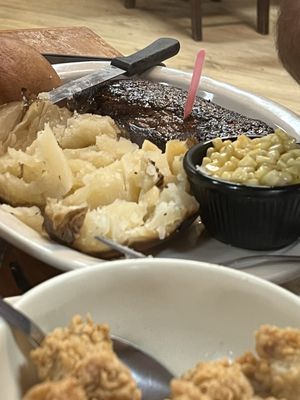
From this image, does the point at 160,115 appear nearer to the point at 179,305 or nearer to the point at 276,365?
the point at 179,305

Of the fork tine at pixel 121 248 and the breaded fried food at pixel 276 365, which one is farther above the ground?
the breaded fried food at pixel 276 365

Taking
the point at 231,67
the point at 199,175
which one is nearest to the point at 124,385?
the point at 199,175

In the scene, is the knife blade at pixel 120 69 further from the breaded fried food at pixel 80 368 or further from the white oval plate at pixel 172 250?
the breaded fried food at pixel 80 368

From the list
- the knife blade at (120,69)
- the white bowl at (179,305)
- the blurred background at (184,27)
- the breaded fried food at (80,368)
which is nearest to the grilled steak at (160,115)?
the knife blade at (120,69)

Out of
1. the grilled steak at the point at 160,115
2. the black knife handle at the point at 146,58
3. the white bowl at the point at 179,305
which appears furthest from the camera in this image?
the black knife handle at the point at 146,58

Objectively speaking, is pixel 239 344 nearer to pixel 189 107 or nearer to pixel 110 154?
pixel 110 154

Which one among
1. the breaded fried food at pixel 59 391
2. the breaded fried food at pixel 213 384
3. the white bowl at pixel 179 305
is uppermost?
the breaded fried food at pixel 59 391

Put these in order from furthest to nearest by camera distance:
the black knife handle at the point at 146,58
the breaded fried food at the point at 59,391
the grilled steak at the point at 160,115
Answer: the black knife handle at the point at 146,58
the grilled steak at the point at 160,115
the breaded fried food at the point at 59,391

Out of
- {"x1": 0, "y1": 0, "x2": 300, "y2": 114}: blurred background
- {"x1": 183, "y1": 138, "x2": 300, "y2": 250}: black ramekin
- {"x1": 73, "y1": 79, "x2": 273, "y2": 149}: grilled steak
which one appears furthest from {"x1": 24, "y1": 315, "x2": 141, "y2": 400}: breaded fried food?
{"x1": 0, "y1": 0, "x2": 300, "y2": 114}: blurred background
